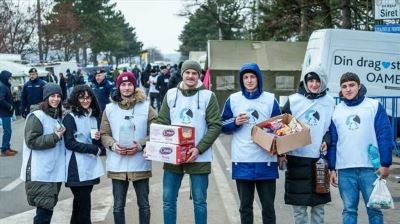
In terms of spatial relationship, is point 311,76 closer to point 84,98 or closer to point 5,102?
point 84,98

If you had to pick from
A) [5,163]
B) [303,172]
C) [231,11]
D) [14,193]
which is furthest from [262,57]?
[231,11]

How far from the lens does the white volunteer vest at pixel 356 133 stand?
5320mm

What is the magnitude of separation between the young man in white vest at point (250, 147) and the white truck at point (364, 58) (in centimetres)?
686

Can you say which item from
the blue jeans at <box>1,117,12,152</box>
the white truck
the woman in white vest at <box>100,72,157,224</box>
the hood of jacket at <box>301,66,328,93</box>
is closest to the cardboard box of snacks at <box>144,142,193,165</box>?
the woman in white vest at <box>100,72,157,224</box>

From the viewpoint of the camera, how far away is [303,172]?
5504mm

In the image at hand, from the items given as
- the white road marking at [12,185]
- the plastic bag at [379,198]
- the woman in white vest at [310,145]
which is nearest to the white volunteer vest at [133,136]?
the woman in white vest at [310,145]

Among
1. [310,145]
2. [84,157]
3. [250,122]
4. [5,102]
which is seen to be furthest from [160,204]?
[5,102]

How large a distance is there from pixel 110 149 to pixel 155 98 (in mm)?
15541

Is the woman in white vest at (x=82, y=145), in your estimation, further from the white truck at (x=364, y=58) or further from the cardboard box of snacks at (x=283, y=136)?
the white truck at (x=364, y=58)

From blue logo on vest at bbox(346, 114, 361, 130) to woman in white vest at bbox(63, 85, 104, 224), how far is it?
2.40 metres

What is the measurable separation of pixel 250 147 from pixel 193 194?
711 mm

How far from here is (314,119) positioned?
553 cm

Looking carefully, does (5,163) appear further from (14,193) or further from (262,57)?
(262,57)

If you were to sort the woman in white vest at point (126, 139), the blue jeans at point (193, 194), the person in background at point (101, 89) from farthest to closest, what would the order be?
the person in background at point (101, 89) < the woman in white vest at point (126, 139) < the blue jeans at point (193, 194)
